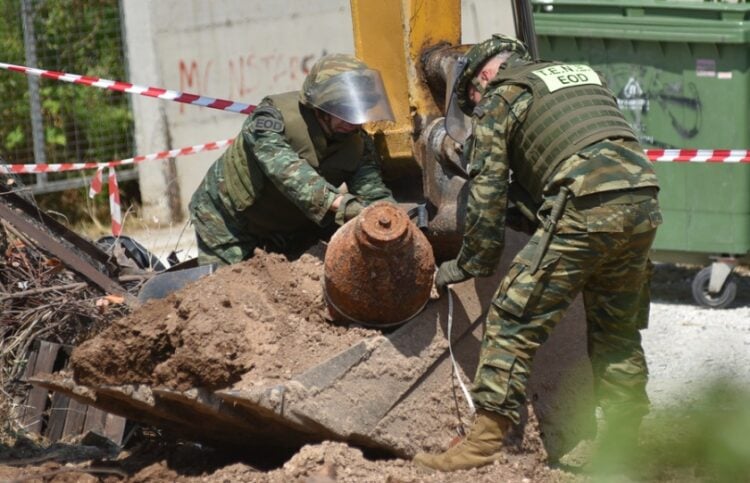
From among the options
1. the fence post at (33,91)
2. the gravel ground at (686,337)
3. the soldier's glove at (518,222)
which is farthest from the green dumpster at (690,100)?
the fence post at (33,91)

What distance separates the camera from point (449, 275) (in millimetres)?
4945

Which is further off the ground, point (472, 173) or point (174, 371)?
point (472, 173)

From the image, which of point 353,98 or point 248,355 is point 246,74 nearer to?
point 353,98

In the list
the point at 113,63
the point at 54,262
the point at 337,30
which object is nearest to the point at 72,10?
the point at 113,63

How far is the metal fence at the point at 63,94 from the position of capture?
451 inches

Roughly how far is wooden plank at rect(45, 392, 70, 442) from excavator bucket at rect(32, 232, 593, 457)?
42.1 inches

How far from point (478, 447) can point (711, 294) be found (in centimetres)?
454

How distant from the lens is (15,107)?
1162 centimetres

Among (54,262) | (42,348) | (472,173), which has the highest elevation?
(472,173)

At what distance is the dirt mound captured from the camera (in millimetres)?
4660

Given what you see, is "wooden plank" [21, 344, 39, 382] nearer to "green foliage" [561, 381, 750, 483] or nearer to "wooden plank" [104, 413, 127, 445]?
"wooden plank" [104, 413, 127, 445]

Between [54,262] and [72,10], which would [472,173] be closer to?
[54,262]

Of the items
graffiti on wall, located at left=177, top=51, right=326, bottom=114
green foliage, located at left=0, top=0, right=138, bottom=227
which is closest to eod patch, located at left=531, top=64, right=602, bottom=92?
graffiti on wall, located at left=177, top=51, right=326, bottom=114

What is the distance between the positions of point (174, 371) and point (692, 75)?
5.31 metres
